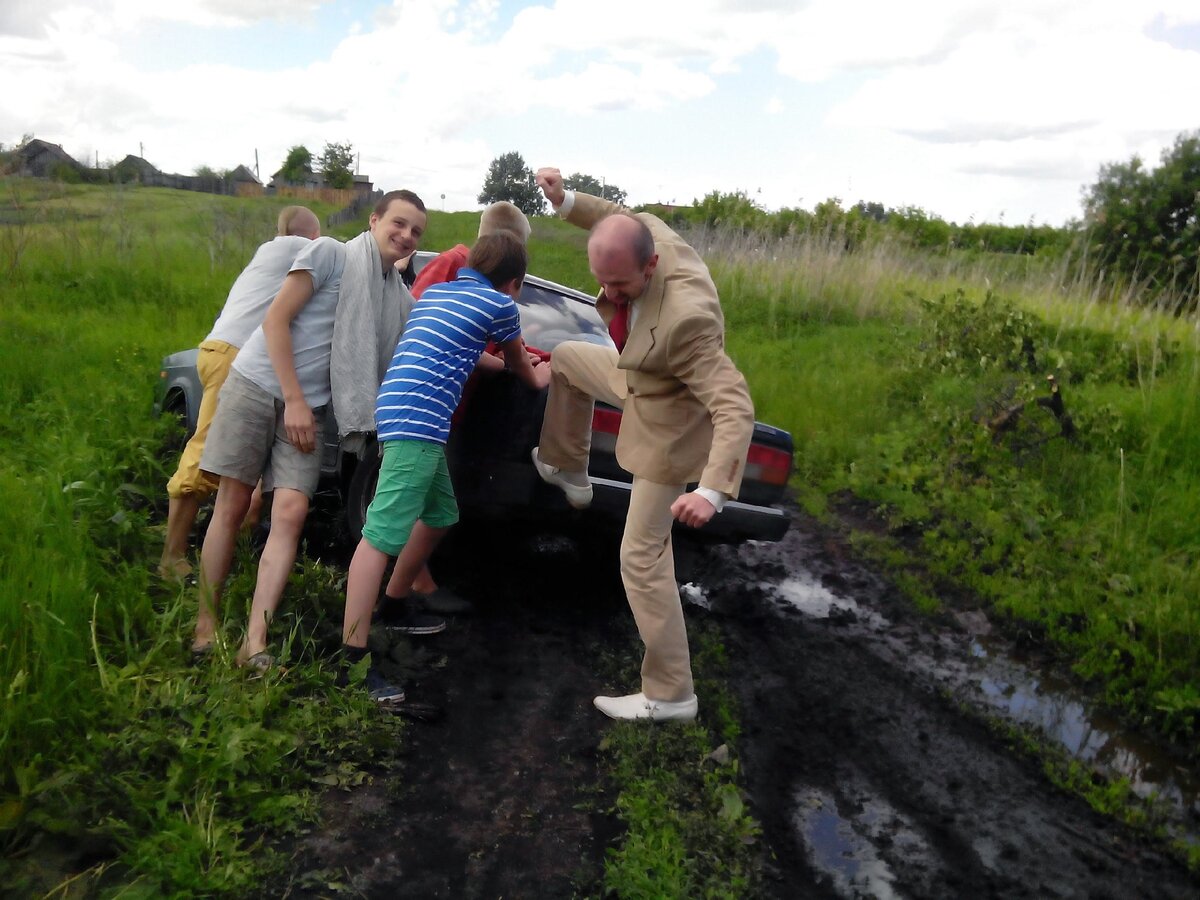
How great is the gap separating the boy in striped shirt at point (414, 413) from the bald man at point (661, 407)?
1.66 feet

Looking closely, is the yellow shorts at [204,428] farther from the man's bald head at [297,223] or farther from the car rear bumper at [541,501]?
the car rear bumper at [541,501]

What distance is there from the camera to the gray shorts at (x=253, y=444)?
352cm

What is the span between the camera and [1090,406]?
7.21 meters

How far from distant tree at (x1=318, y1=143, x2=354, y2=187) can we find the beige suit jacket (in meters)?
62.2

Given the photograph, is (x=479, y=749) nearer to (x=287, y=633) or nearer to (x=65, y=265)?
(x=287, y=633)

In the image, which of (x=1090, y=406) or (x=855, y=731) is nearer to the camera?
(x=855, y=731)

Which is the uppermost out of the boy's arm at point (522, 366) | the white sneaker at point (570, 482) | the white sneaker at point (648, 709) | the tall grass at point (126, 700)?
the boy's arm at point (522, 366)

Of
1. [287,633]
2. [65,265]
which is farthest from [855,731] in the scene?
[65,265]

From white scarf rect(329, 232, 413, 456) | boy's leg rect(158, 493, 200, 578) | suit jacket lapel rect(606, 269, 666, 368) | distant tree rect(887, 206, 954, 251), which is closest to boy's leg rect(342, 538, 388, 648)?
white scarf rect(329, 232, 413, 456)

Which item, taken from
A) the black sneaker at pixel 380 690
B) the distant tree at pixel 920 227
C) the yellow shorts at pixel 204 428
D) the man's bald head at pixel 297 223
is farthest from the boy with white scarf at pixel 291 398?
the distant tree at pixel 920 227

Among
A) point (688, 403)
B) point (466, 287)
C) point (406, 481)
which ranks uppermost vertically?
point (466, 287)

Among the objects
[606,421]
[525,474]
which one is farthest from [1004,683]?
[525,474]

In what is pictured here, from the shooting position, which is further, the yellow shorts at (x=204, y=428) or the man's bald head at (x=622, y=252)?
the yellow shorts at (x=204, y=428)

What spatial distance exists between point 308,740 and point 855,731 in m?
Answer: 2.12
